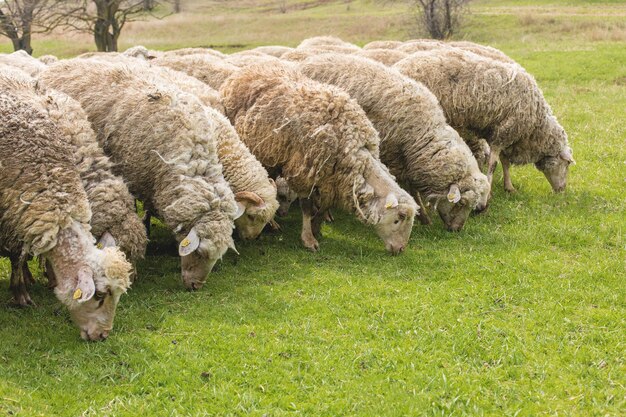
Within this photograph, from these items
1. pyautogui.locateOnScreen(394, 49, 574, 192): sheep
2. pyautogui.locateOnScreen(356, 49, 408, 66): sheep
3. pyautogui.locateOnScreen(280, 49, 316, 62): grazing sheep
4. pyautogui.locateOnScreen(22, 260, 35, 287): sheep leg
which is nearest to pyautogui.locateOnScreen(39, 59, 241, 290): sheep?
pyautogui.locateOnScreen(22, 260, 35, 287): sheep leg

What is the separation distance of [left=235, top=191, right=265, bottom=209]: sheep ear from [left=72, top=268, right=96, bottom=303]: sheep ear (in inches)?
97.1

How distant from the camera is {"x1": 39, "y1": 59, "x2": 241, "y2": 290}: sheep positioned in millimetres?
7930

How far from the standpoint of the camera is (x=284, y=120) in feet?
30.2

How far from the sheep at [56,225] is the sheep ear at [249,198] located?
84.2 inches

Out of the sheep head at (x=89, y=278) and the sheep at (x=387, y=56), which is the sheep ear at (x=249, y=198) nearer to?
the sheep head at (x=89, y=278)

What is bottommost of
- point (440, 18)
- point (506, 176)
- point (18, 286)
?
point (506, 176)

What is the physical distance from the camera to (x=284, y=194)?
1058 centimetres

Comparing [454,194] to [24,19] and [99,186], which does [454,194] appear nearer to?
[99,186]

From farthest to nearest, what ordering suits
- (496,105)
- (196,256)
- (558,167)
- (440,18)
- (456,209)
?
(440,18) → (558,167) → (496,105) → (456,209) → (196,256)

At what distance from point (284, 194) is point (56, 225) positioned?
4.47 m

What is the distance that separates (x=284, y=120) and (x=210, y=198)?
6.09 ft

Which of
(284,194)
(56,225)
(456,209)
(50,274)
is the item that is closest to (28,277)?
(50,274)

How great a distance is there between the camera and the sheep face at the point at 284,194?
34.6ft

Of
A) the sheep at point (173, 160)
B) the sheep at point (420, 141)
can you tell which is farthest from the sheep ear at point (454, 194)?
the sheep at point (173, 160)
